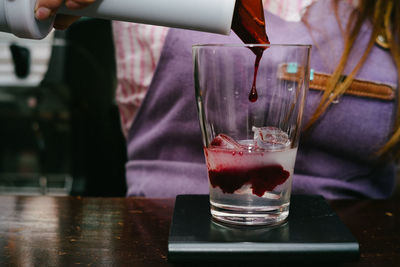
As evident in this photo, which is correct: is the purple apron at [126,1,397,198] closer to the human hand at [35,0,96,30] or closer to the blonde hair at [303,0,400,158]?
the blonde hair at [303,0,400,158]

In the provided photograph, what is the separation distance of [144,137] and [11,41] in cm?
70

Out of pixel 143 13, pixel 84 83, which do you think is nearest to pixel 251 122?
pixel 143 13

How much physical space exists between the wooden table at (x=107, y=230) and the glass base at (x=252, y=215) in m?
0.06

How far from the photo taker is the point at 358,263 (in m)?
0.37

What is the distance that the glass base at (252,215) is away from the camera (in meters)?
0.42

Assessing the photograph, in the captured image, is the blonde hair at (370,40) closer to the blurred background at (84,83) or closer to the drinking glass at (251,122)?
the drinking glass at (251,122)

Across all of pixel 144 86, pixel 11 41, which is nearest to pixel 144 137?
pixel 144 86

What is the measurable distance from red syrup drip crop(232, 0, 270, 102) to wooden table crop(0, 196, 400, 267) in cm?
16

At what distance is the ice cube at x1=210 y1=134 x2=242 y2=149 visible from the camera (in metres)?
0.42

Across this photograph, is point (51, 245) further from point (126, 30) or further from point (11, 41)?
point (11, 41)

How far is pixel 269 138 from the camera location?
0.42m

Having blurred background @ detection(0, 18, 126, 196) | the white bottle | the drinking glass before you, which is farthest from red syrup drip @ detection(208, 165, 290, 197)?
blurred background @ detection(0, 18, 126, 196)

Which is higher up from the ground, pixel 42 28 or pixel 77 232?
pixel 42 28

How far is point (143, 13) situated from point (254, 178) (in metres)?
0.18
